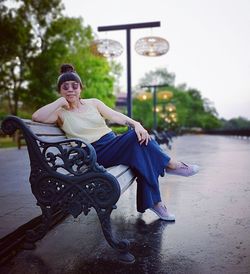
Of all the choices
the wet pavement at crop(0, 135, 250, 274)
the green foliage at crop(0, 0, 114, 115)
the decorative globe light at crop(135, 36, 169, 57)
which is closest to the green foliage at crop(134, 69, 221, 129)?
the green foliage at crop(0, 0, 114, 115)

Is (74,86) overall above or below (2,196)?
above

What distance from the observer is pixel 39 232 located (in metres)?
2.64

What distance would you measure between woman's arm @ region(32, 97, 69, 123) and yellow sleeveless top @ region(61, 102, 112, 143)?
0.09 m

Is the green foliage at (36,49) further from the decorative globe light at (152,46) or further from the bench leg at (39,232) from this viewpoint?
the bench leg at (39,232)

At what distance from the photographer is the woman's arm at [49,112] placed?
119 inches

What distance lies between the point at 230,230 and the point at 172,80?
86.4m

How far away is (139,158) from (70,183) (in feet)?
2.47

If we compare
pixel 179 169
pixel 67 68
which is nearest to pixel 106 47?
pixel 67 68

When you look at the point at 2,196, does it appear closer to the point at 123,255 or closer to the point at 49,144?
the point at 49,144

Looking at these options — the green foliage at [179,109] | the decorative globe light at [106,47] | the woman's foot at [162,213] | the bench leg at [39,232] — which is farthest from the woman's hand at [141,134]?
the green foliage at [179,109]

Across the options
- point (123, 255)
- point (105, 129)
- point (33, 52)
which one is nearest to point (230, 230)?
point (123, 255)

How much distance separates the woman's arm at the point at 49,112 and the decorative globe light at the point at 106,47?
289 inches

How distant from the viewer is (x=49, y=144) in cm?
252

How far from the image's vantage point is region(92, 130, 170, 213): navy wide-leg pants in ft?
9.91
